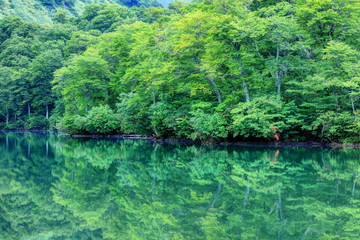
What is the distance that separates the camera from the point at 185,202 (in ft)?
23.7

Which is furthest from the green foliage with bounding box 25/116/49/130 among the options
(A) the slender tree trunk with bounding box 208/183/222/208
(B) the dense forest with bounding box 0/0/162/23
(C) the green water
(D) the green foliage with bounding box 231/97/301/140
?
(A) the slender tree trunk with bounding box 208/183/222/208

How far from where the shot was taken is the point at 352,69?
58.9 feet

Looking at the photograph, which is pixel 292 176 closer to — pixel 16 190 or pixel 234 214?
Result: pixel 234 214

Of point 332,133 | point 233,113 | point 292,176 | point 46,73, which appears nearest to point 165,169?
point 292,176

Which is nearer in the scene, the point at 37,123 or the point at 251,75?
the point at 251,75

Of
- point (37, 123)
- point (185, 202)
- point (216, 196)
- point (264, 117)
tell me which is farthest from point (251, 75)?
point (37, 123)

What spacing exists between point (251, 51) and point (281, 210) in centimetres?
1578

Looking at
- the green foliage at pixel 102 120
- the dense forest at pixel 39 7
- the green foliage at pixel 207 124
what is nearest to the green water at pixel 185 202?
the green foliage at pixel 207 124

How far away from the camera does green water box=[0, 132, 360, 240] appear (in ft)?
18.2

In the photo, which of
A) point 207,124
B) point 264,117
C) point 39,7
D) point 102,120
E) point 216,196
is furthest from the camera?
point 39,7

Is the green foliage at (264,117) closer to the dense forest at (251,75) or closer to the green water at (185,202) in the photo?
the dense forest at (251,75)

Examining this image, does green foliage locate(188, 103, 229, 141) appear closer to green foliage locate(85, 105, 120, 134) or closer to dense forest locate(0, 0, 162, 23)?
green foliage locate(85, 105, 120, 134)

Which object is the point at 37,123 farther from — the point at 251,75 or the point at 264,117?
the point at 264,117

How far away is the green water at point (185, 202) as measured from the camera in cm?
556
